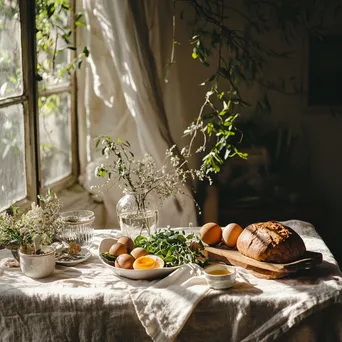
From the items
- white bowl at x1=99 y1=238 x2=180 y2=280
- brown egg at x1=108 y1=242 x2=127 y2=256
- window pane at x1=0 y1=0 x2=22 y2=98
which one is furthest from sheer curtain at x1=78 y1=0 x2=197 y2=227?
white bowl at x1=99 y1=238 x2=180 y2=280

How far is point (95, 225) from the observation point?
9.93 feet

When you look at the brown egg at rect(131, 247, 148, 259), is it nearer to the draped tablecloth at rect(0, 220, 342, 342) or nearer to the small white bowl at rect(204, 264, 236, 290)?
the draped tablecloth at rect(0, 220, 342, 342)

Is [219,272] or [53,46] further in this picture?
[53,46]

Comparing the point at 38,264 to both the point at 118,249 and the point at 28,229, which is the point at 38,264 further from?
the point at 118,249

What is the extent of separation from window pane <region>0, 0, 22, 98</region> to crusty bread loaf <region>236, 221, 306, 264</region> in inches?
43.4

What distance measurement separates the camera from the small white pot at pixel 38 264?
72.4 inches

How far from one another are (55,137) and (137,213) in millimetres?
946

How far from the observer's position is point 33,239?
6.15ft

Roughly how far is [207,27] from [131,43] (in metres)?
0.47

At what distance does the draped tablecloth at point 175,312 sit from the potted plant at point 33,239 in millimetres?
80

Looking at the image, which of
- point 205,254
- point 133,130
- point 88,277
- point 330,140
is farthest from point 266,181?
point 88,277

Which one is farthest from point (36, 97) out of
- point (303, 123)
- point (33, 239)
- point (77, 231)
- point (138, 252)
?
point (303, 123)

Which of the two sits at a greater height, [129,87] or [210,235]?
[129,87]

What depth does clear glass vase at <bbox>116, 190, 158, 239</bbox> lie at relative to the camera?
212 centimetres
